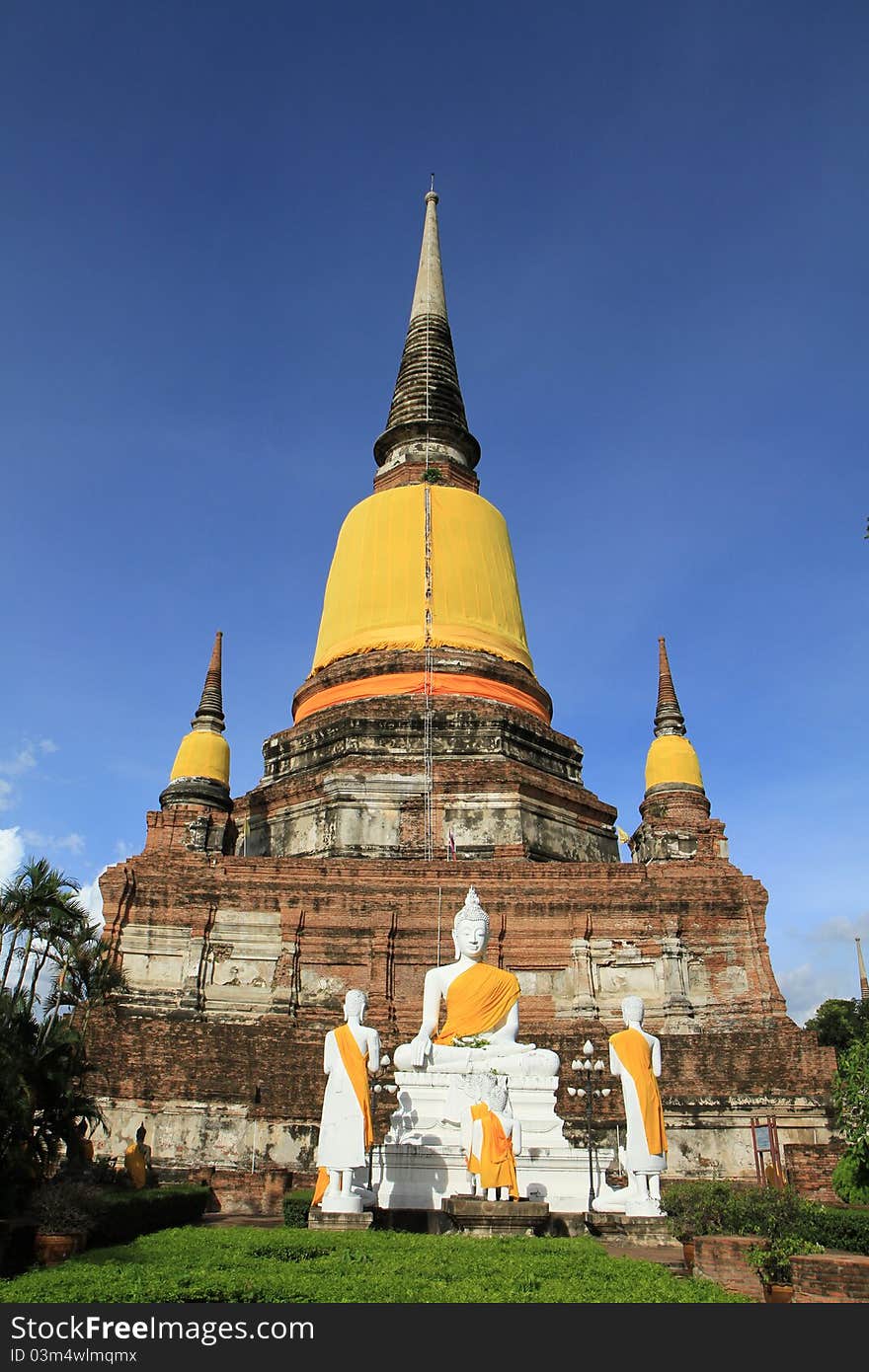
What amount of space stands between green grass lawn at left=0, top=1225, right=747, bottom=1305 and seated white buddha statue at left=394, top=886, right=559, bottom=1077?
12.8ft

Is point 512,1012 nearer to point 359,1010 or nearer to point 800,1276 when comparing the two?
point 359,1010

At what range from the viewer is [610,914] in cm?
2084

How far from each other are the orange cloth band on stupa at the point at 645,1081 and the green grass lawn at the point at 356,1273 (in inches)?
79.8

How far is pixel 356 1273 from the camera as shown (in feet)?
25.0

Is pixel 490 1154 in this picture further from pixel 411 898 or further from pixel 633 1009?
pixel 411 898

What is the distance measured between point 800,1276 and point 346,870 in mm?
13433

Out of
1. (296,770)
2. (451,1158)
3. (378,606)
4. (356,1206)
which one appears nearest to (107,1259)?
(356,1206)

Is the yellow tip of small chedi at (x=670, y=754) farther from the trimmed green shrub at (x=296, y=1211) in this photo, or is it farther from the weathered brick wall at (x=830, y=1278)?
the weathered brick wall at (x=830, y=1278)

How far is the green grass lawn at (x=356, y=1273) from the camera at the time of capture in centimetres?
658

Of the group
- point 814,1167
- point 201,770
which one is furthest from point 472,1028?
point 201,770

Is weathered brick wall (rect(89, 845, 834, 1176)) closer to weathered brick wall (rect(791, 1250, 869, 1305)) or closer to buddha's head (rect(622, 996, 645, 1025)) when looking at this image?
buddha's head (rect(622, 996, 645, 1025))

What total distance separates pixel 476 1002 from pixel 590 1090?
2110 mm

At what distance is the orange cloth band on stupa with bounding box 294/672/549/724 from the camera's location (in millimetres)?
27703

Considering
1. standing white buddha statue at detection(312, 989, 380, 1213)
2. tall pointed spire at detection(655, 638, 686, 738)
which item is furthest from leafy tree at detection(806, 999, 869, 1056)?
standing white buddha statue at detection(312, 989, 380, 1213)
